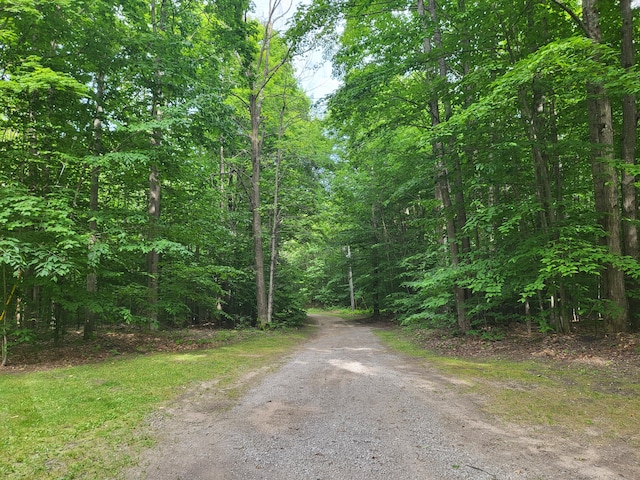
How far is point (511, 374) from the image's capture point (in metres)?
6.03

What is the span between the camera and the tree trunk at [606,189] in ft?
23.1

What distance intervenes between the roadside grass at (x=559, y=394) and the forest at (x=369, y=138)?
166cm

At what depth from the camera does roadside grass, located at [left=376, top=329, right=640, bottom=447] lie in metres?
3.80

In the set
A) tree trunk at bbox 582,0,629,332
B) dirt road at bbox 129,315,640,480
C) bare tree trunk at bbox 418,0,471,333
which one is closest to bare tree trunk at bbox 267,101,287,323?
bare tree trunk at bbox 418,0,471,333

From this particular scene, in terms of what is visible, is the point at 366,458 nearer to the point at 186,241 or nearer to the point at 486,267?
the point at 486,267

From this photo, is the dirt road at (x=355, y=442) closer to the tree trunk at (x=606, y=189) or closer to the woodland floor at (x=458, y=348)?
the woodland floor at (x=458, y=348)

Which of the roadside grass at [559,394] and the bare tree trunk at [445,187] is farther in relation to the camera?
the bare tree trunk at [445,187]

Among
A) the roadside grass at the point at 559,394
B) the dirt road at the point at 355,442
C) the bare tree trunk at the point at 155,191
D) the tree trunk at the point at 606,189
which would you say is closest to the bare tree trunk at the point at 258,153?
the bare tree trunk at the point at 155,191

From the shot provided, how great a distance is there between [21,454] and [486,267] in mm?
8886

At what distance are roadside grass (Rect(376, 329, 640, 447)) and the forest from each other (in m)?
1.66

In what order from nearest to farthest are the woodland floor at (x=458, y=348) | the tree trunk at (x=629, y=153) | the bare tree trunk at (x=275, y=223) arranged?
the woodland floor at (x=458, y=348) < the tree trunk at (x=629, y=153) < the bare tree trunk at (x=275, y=223)

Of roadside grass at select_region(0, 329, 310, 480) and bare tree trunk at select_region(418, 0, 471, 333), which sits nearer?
roadside grass at select_region(0, 329, 310, 480)

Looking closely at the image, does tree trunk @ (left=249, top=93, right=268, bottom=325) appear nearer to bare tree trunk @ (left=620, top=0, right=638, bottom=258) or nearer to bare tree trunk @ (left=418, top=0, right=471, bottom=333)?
bare tree trunk @ (left=418, top=0, right=471, bottom=333)

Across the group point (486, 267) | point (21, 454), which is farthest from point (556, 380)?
point (21, 454)
